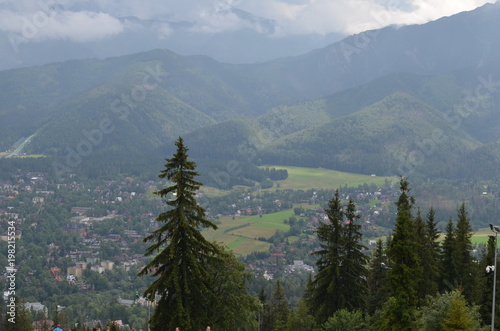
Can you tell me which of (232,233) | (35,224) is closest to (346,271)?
(232,233)

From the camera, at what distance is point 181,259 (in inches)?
1188

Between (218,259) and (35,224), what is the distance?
182 metres

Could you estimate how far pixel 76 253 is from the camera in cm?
16775

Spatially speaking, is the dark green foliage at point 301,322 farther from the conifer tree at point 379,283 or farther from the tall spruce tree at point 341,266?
the tall spruce tree at point 341,266

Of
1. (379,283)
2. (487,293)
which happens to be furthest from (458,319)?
(379,283)

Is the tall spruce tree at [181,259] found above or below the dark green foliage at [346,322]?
above

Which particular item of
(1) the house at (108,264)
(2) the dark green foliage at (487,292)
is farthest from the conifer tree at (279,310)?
(1) the house at (108,264)

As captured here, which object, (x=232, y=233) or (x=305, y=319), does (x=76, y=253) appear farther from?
(x=305, y=319)

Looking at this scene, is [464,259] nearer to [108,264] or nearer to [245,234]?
[108,264]

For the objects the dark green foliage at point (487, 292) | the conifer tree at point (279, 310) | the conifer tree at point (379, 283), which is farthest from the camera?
the conifer tree at point (279, 310)

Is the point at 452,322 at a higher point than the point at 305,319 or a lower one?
higher

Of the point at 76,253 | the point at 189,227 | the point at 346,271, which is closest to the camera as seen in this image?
the point at 189,227

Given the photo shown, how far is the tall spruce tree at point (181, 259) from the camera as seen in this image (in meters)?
29.4

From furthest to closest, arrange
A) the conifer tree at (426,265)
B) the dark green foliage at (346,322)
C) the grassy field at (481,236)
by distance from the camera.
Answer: the grassy field at (481,236) → the conifer tree at (426,265) → the dark green foliage at (346,322)
